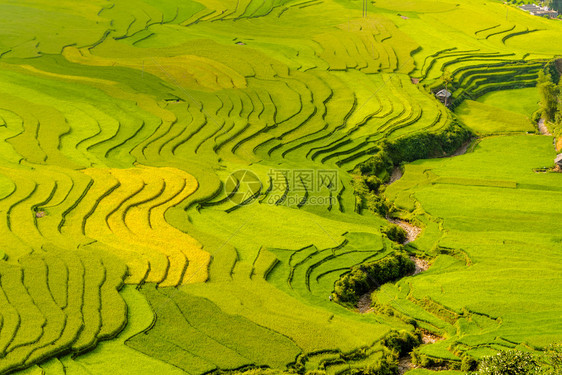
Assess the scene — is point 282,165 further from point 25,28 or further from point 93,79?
point 25,28

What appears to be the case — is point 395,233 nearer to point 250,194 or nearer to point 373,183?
point 373,183

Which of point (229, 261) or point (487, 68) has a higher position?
point (487, 68)

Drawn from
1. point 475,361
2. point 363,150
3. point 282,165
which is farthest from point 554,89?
point 475,361

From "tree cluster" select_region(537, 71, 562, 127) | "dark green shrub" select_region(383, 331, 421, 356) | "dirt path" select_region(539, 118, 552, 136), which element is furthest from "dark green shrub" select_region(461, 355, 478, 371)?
"tree cluster" select_region(537, 71, 562, 127)

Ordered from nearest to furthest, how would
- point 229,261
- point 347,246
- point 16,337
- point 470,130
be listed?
point 16,337 → point 229,261 → point 347,246 → point 470,130

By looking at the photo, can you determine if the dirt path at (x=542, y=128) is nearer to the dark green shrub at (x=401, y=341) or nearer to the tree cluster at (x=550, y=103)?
the tree cluster at (x=550, y=103)

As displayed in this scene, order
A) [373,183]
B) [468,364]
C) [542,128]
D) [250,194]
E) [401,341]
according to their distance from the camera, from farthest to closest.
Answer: [542,128] < [373,183] < [250,194] < [401,341] < [468,364]

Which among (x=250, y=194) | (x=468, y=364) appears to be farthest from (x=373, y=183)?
(x=468, y=364)

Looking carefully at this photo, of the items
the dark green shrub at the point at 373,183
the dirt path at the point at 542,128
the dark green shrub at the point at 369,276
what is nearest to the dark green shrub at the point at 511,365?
the dark green shrub at the point at 369,276

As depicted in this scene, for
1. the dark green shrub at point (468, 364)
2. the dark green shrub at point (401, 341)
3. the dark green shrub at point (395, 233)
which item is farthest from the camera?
the dark green shrub at point (395, 233)
